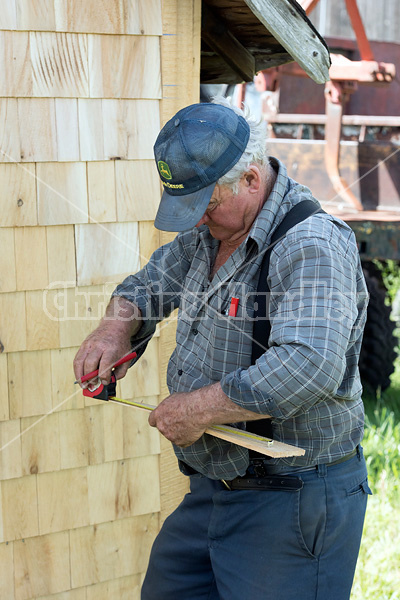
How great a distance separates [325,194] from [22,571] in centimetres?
412

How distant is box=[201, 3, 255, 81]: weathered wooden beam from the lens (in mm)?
3264

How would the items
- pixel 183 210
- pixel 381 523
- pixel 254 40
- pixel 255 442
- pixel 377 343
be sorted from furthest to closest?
pixel 377 343, pixel 381 523, pixel 254 40, pixel 183 210, pixel 255 442

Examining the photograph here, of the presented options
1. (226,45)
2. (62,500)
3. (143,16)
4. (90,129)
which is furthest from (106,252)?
(226,45)

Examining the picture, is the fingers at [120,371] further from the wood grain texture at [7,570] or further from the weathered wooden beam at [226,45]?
the weathered wooden beam at [226,45]

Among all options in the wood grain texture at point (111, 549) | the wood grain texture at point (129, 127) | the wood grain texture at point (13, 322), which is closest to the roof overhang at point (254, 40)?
the wood grain texture at point (129, 127)

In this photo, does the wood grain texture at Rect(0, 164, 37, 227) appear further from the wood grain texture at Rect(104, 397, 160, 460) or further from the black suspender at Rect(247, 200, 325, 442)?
the black suspender at Rect(247, 200, 325, 442)

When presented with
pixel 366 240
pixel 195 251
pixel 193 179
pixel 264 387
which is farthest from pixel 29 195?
pixel 366 240

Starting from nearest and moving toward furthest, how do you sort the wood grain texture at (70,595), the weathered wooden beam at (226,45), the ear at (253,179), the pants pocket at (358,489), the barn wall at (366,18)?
1. the ear at (253,179)
2. the pants pocket at (358,489)
3. the wood grain texture at (70,595)
4. the weathered wooden beam at (226,45)
5. the barn wall at (366,18)

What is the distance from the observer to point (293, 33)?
264 centimetres

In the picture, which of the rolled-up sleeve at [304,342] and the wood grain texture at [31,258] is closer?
the rolled-up sleeve at [304,342]

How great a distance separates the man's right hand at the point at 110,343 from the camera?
243cm

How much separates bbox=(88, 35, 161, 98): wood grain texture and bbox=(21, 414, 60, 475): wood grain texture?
4.57ft

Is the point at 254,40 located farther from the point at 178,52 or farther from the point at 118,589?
the point at 118,589

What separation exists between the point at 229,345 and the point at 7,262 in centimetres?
115
